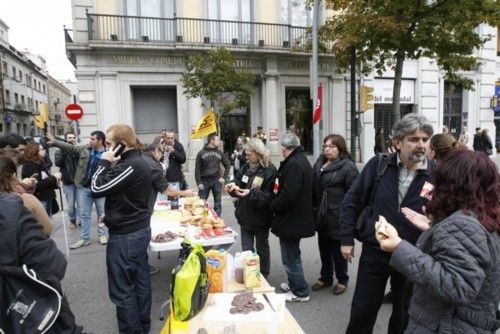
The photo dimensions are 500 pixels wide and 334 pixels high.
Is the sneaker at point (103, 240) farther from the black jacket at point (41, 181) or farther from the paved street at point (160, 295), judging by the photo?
the black jacket at point (41, 181)

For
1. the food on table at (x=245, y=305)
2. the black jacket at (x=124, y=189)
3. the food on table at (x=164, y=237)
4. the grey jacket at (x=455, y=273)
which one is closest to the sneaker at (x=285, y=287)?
the food on table at (x=164, y=237)

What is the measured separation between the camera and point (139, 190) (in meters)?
3.22

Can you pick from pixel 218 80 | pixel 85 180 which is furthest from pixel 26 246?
pixel 218 80

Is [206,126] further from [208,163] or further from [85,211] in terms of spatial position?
[85,211]

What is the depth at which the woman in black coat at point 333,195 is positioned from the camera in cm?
429

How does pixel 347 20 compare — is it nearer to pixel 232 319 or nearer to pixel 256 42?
pixel 256 42

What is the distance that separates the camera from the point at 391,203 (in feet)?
9.21

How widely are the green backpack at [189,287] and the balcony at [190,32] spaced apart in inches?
505

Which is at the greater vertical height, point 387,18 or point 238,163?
point 387,18

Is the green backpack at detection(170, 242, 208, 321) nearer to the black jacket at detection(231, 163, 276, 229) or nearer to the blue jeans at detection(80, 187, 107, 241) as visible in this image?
the black jacket at detection(231, 163, 276, 229)

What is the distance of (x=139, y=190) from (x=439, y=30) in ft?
33.5

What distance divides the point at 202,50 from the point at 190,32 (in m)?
1.10

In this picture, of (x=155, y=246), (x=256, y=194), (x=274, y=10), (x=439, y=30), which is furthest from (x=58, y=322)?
(x=274, y=10)

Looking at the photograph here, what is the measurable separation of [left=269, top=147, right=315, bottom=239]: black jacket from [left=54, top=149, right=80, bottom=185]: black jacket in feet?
→ 15.1
